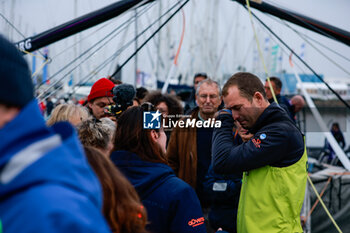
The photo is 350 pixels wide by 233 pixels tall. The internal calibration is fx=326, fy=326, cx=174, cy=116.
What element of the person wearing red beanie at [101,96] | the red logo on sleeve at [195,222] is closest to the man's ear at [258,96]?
the red logo on sleeve at [195,222]

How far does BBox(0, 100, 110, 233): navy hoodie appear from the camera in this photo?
63 centimetres

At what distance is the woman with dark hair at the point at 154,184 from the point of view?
69.8 inches

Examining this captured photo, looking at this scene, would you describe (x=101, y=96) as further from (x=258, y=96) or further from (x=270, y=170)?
(x=270, y=170)

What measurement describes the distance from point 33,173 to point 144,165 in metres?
1.19

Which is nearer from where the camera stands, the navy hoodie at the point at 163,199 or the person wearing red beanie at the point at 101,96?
the navy hoodie at the point at 163,199

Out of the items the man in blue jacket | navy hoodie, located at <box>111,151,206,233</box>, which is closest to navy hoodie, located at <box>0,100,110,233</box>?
the man in blue jacket

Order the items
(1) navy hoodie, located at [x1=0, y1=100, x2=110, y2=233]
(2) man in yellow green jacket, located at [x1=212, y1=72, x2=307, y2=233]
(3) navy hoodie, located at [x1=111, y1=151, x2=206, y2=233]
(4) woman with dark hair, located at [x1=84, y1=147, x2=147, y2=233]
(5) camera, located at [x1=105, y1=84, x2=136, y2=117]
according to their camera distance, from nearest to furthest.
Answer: (1) navy hoodie, located at [x1=0, y1=100, x2=110, y2=233]
(4) woman with dark hair, located at [x1=84, y1=147, x2=147, y2=233]
(3) navy hoodie, located at [x1=111, y1=151, x2=206, y2=233]
(2) man in yellow green jacket, located at [x1=212, y1=72, x2=307, y2=233]
(5) camera, located at [x1=105, y1=84, x2=136, y2=117]

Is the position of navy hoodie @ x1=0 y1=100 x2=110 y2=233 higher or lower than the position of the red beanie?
higher

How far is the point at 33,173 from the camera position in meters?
0.67

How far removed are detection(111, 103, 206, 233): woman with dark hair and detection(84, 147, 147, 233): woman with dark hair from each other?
48 centimetres

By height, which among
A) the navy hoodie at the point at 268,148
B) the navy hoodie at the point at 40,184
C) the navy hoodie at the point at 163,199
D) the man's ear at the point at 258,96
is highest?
the navy hoodie at the point at 40,184

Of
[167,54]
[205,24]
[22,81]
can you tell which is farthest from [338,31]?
[205,24]

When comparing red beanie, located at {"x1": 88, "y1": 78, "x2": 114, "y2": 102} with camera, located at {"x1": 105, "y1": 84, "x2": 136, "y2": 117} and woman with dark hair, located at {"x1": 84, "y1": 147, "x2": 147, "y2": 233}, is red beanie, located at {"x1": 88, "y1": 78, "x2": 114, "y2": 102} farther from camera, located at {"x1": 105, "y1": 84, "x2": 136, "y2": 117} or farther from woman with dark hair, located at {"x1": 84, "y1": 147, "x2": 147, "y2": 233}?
woman with dark hair, located at {"x1": 84, "y1": 147, "x2": 147, "y2": 233}

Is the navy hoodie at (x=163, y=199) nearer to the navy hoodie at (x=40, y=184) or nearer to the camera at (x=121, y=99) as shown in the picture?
the navy hoodie at (x=40, y=184)
